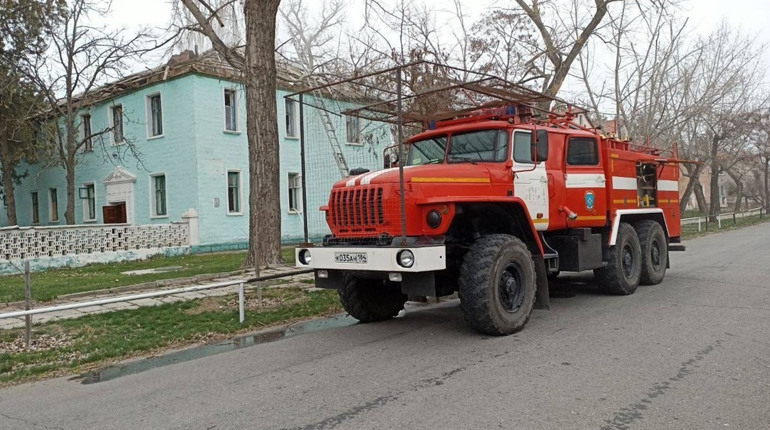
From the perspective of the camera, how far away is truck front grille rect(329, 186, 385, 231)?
680cm

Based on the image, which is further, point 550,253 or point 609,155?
point 609,155

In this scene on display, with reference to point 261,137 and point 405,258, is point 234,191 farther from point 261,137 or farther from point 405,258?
point 405,258

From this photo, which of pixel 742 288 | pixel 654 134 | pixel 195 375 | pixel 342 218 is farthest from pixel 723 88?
pixel 195 375

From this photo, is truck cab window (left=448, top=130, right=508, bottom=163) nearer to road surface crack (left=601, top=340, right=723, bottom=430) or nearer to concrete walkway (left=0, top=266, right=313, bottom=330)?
concrete walkway (left=0, top=266, right=313, bottom=330)

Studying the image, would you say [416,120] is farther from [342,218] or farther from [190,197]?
[190,197]

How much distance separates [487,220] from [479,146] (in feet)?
3.43

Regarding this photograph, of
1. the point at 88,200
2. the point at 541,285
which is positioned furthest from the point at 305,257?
the point at 88,200

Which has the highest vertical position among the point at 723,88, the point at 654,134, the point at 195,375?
the point at 723,88

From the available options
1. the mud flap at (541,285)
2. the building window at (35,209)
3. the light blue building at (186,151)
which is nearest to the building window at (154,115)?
the light blue building at (186,151)

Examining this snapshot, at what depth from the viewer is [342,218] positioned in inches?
285

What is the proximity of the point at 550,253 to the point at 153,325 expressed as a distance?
5.57 metres

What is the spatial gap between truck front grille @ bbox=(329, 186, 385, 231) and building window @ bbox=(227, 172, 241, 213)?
15.8 meters

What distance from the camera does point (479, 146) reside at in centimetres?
786

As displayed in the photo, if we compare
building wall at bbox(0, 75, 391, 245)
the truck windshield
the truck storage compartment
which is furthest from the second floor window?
the truck storage compartment
